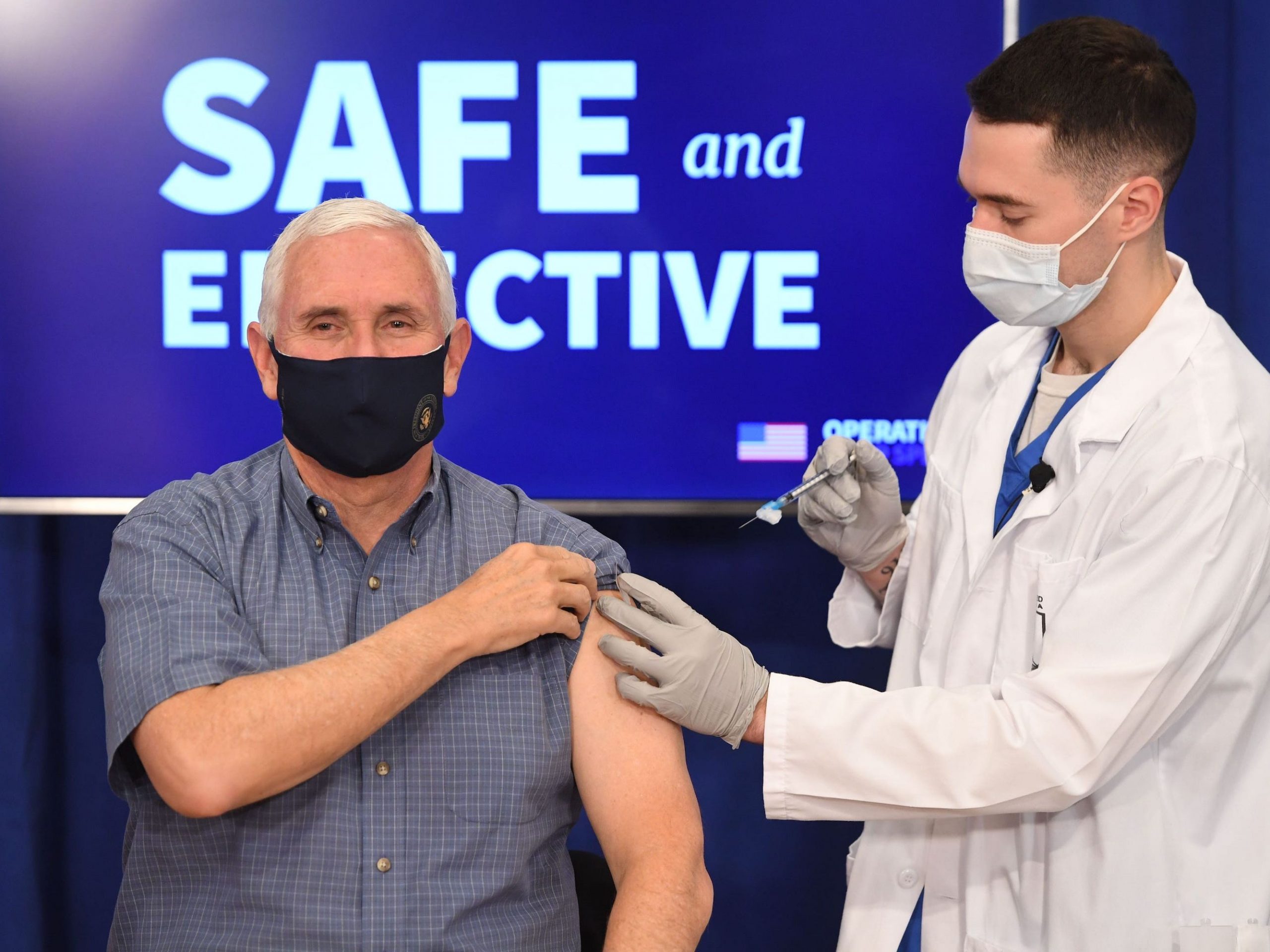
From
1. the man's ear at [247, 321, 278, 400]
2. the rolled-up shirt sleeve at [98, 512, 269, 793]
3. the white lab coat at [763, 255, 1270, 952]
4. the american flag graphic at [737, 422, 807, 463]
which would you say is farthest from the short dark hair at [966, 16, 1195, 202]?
the rolled-up shirt sleeve at [98, 512, 269, 793]

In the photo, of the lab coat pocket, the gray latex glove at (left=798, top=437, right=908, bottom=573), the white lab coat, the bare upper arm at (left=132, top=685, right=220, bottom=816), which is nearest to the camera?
the bare upper arm at (left=132, top=685, right=220, bottom=816)

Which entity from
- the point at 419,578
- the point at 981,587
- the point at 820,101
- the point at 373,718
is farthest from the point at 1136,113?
the point at 373,718

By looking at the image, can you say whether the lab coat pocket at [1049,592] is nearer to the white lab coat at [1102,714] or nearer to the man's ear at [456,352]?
the white lab coat at [1102,714]

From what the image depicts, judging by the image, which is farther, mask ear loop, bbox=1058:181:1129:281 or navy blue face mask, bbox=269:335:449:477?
mask ear loop, bbox=1058:181:1129:281

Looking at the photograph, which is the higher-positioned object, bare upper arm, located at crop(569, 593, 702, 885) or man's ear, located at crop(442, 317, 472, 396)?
man's ear, located at crop(442, 317, 472, 396)

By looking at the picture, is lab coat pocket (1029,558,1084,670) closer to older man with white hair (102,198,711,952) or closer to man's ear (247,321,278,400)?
older man with white hair (102,198,711,952)

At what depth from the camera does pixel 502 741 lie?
143cm

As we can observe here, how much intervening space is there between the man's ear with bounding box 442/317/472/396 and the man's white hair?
0.04 m

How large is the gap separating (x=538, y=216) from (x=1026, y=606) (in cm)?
123

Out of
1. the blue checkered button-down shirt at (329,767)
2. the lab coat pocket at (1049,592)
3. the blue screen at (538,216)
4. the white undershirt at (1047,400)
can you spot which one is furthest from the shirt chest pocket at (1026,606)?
the blue screen at (538,216)

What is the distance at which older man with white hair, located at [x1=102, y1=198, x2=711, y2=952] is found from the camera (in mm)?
1283

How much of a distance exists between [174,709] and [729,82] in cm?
160

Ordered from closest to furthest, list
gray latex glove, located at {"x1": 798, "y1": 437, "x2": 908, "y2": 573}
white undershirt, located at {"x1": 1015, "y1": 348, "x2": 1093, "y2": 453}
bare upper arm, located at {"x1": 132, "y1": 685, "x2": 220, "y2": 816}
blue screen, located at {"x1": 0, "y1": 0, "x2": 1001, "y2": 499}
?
bare upper arm, located at {"x1": 132, "y1": 685, "x2": 220, "y2": 816}
white undershirt, located at {"x1": 1015, "y1": 348, "x2": 1093, "y2": 453}
gray latex glove, located at {"x1": 798, "y1": 437, "x2": 908, "y2": 573}
blue screen, located at {"x1": 0, "y1": 0, "x2": 1001, "y2": 499}

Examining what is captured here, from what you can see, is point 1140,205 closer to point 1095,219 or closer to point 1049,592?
point 1095,219
